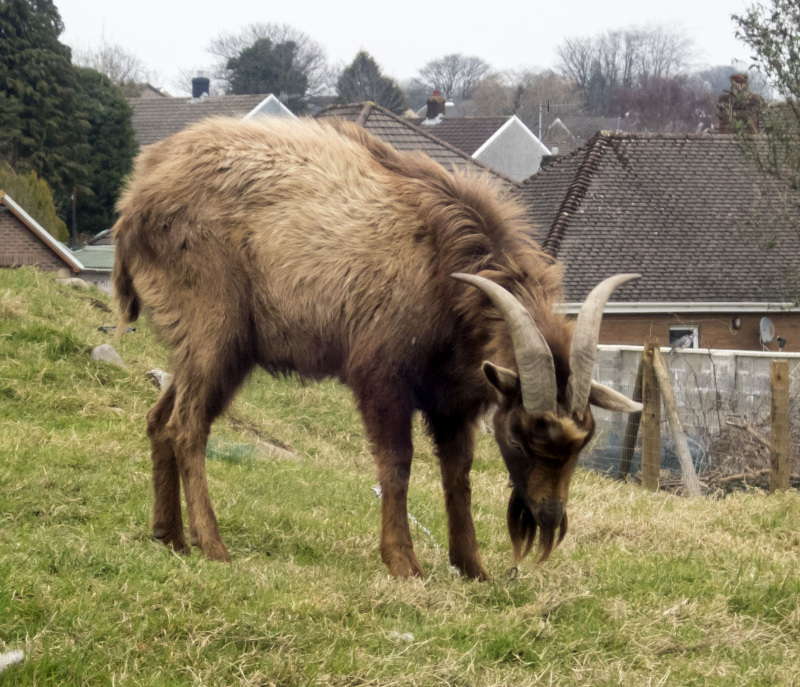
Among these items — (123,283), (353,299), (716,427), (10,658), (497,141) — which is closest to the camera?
(10,658)

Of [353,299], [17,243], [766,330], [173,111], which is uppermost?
[173,111]

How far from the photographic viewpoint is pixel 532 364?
446 centimetres

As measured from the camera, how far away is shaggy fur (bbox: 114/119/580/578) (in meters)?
5.08

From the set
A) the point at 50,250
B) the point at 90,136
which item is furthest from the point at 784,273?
the point at 90,136

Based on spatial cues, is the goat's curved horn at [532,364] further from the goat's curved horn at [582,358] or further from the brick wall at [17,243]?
the brick wall at [17,243]

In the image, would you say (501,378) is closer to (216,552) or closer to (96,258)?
(216,552)

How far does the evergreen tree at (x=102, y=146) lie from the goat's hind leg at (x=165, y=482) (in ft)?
102

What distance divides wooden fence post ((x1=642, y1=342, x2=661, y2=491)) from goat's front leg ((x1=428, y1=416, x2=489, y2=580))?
488 cm

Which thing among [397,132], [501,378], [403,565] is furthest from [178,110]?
[501,378]

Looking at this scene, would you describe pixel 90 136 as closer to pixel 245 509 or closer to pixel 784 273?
pixel 784 273

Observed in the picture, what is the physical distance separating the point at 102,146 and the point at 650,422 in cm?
2961

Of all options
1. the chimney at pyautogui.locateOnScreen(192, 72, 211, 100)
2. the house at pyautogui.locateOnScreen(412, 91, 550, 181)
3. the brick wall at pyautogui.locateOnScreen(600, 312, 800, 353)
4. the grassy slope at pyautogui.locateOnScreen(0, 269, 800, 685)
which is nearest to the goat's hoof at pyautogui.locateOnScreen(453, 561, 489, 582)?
the grassy slope at pyautogui.locateOnScreen(0, 269, 800, 685)

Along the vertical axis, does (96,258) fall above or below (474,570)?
above

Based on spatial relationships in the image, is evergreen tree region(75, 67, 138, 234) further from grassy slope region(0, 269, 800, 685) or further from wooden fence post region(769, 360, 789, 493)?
wooden fence post region(769, 360, 789, 493)
